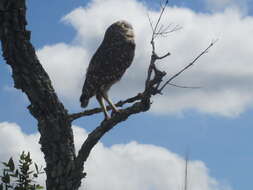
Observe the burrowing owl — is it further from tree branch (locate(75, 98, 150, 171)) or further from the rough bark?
the rough bark

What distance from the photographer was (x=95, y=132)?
684 centimetres

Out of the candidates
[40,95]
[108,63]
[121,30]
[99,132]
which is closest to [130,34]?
[121,30]

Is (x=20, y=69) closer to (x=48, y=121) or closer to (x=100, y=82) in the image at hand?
(x=48, y=121)

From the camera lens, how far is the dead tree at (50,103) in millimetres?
6457

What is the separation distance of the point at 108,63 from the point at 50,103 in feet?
7.70

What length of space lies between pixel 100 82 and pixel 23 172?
280cm

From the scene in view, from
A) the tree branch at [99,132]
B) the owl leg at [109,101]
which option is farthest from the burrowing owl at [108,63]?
the tree branch at [99,132]

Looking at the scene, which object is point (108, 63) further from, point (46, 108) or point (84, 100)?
point (46, 108)

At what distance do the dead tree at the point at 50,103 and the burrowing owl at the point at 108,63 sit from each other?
1.40 m

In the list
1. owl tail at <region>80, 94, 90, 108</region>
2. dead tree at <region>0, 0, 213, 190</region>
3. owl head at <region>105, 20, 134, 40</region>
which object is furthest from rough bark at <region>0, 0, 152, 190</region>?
owl head at <region>105, 20, 134, 40</region>

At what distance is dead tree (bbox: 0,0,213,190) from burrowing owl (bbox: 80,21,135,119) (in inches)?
55.0

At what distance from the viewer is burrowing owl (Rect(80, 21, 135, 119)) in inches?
334

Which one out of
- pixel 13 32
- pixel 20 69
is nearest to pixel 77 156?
pixel 20 69

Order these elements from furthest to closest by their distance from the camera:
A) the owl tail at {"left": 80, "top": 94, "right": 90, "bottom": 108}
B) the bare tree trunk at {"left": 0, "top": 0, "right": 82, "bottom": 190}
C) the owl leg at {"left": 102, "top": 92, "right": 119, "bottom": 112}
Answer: the owl tail at {"left": 80, "top": 94, "right": 90, "bottom": 108} < the owl leg at {"left": 102, "top": 92, "right": 119, "bottom": 112} < the bare tree trunk at {"left": 0, "top": 0, "right": 82, "bottom": 190}
